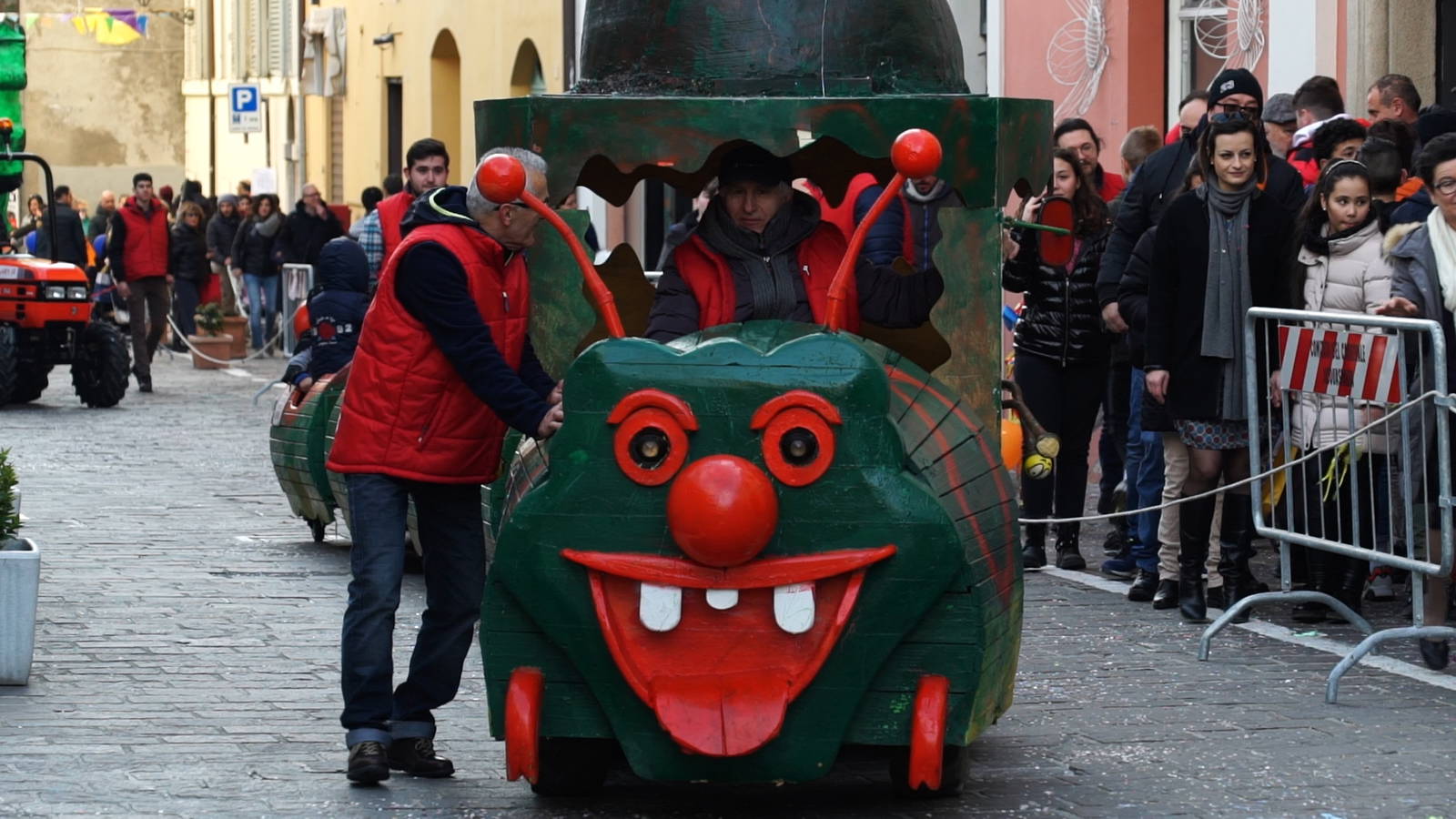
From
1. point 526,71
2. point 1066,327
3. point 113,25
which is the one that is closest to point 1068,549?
point 1066,327

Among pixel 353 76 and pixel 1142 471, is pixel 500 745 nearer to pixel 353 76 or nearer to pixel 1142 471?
pixel 1142 471

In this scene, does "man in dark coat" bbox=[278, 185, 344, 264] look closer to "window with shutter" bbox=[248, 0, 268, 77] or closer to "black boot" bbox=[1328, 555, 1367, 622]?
"window with shutter" bbox=[248, 0, 268, 77]

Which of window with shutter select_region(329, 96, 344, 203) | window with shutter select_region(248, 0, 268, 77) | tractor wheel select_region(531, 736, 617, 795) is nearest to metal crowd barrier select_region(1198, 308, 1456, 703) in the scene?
tractor wheel select_region(531, 736, 617, 795)

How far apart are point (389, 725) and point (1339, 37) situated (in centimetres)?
882

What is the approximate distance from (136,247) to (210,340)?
397 centimetres

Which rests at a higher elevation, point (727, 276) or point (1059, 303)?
point (727, 276)

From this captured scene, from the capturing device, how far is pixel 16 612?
27.9 ft

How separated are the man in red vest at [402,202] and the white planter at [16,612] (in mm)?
4292

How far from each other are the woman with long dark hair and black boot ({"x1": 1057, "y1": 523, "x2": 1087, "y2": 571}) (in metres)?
0.15

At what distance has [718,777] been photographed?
633cm

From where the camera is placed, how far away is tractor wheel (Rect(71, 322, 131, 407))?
2198 cm

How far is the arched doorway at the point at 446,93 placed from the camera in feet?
109

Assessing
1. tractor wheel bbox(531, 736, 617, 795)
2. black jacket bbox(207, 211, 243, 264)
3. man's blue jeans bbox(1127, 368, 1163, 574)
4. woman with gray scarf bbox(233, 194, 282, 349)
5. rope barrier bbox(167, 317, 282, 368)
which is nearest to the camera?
tractor wheel bbox(531, 736, 617, 795)

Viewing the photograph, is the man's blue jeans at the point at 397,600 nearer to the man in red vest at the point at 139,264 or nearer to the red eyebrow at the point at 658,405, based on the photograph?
the red eyebrow at the point at 658,405
